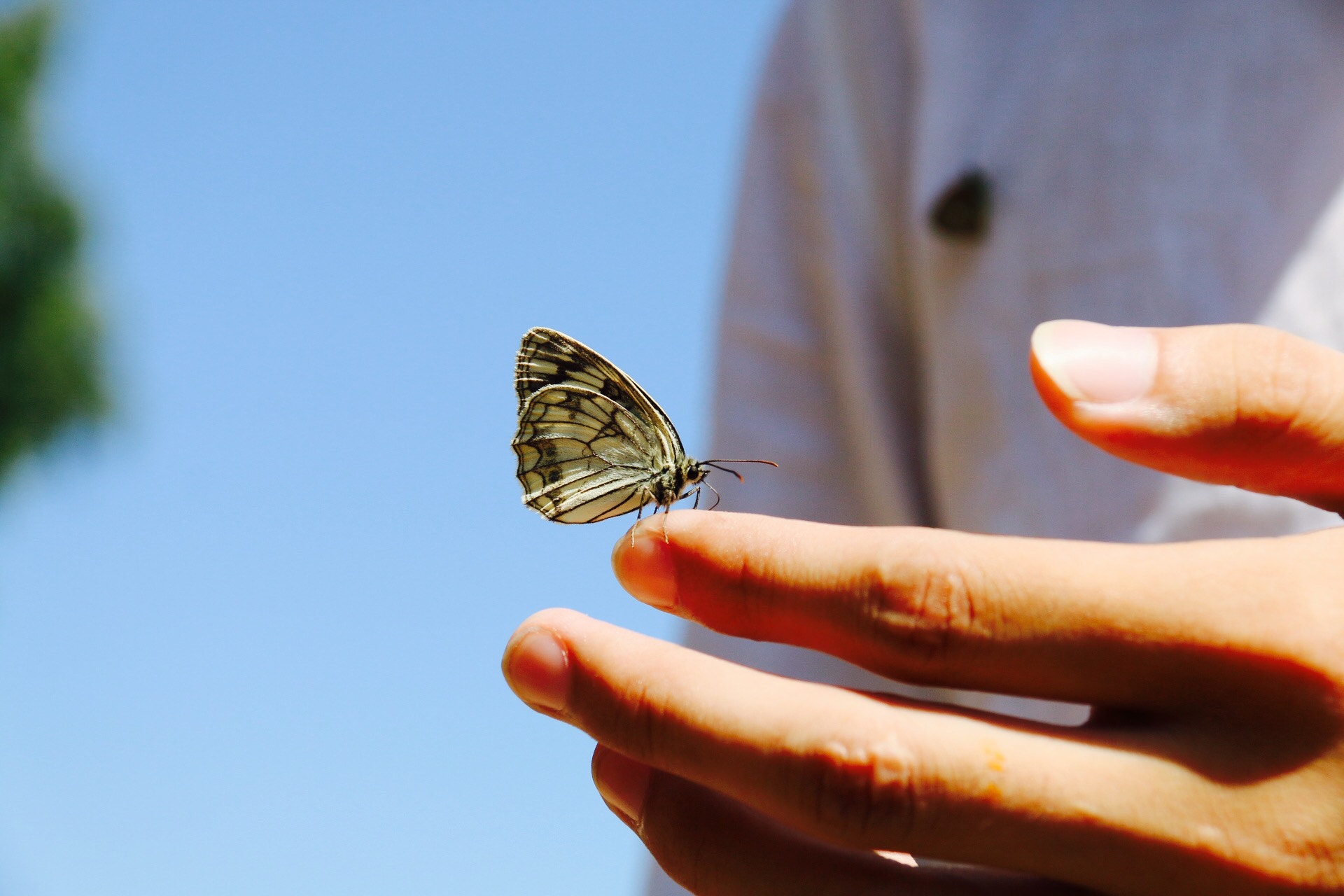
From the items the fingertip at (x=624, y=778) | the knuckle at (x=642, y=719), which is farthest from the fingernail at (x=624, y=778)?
the knuckle at (x=642, y=719)

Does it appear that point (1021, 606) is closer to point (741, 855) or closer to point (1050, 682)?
point (1050, 682)

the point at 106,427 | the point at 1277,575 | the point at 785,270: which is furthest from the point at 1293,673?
the point at 106,427

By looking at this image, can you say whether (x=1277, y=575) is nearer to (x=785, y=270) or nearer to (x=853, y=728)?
(x=853, y=728)

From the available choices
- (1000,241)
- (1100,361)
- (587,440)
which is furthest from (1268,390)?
(1000,241)

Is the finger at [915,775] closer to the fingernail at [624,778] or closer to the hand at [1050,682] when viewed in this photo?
the hand at [1050,682]

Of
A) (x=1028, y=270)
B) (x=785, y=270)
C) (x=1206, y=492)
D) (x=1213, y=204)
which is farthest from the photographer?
(x=785, y=270)

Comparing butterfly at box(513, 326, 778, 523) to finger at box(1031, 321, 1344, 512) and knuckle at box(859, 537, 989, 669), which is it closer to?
knuckle at box(859, 537, 989, 669)
